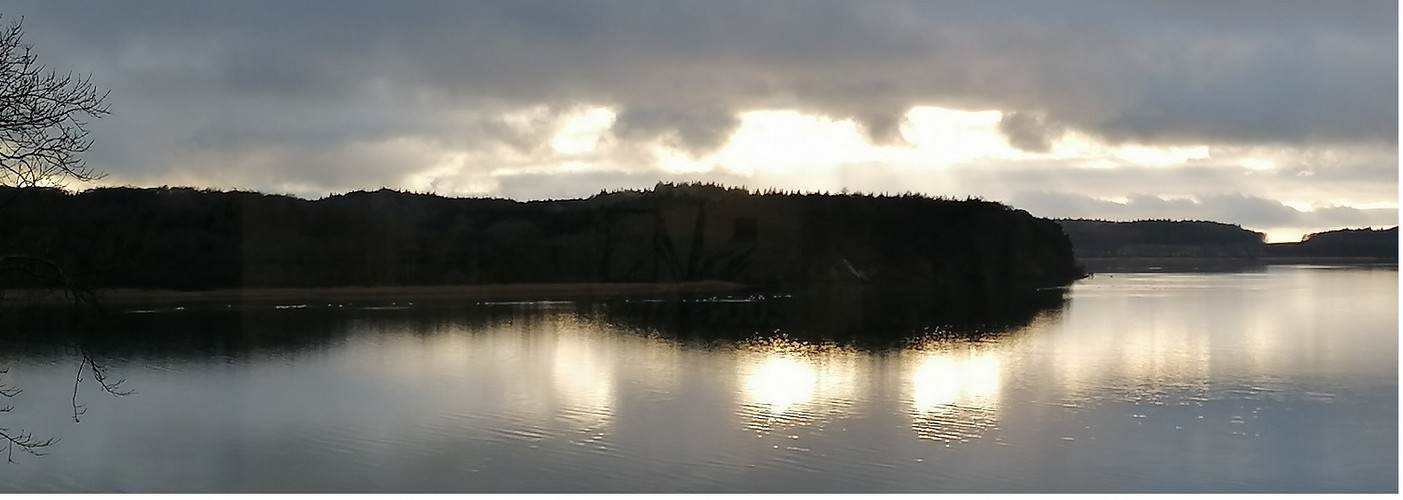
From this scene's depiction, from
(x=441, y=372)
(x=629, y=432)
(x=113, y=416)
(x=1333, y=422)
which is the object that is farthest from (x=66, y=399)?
(x=1333, y=422)

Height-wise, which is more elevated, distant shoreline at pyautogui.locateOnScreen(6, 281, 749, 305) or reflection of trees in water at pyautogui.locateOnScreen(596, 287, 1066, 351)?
distant shoreline at pyautogui.locateOnScreen(6, 281, 749, 305)

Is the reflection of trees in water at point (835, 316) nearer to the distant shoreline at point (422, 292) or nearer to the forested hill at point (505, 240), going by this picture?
the distant shoreline at point (422, 292)

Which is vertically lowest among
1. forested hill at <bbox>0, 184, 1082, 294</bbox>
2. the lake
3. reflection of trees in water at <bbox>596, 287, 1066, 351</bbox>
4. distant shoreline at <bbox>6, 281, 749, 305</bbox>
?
the lake

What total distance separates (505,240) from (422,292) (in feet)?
17.6

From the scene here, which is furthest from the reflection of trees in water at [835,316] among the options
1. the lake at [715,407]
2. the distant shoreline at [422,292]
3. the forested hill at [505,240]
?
the forested hill at [505,240]

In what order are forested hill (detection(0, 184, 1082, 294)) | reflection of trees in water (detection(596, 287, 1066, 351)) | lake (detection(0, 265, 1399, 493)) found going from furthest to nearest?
forested hill (detection(0, 184, 1082, 294))
reflection of trees in water (detection(596, 287, 1066, 351))
lake (detection(0, 265, 1399, 493))

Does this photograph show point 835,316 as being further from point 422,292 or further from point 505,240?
point 505,240

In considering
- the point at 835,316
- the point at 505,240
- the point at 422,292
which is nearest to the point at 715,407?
the point at 835,316

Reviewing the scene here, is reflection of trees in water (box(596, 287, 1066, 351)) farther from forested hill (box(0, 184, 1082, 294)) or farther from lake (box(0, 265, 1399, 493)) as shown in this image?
forested hill (box(0, 184, 1082, 294))

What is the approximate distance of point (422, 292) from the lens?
3412 centimetres

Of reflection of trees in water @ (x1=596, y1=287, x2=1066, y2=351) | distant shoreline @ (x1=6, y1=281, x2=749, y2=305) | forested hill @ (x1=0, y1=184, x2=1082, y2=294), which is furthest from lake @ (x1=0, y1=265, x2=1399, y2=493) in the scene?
forested hill @ (x1=0, y1=184, x2=1082, y2=294)

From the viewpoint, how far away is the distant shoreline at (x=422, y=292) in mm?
29047

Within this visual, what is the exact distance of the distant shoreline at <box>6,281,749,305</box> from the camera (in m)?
29.0

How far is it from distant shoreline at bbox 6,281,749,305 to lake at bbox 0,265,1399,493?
8.13 m
